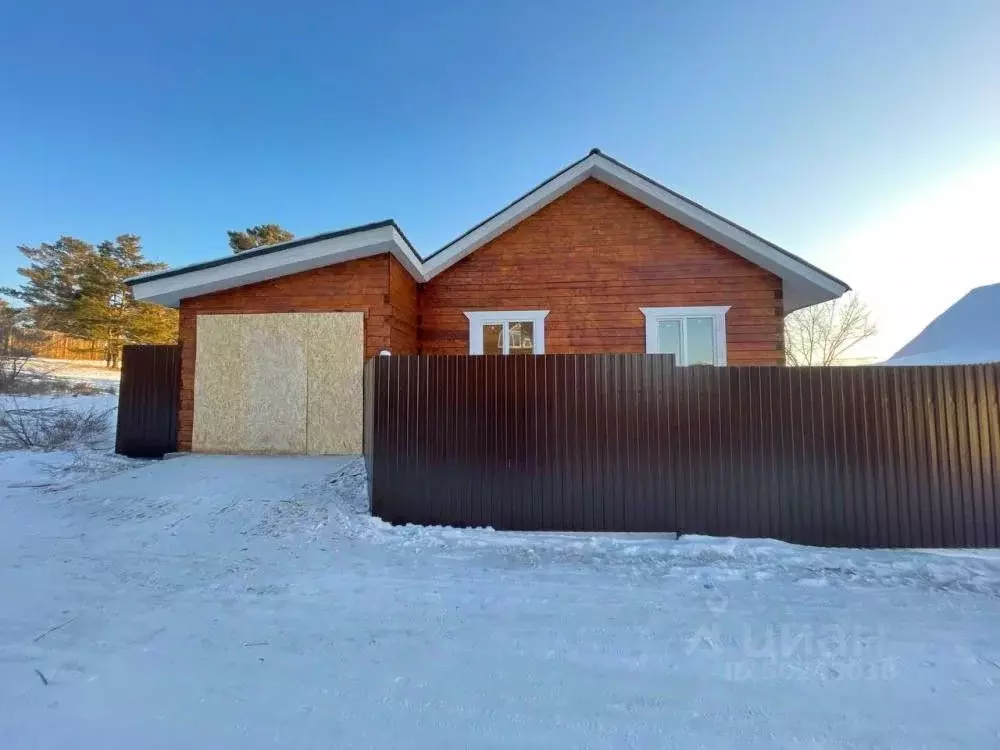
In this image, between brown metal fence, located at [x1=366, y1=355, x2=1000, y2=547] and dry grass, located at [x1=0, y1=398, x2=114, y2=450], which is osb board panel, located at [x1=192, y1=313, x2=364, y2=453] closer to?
brown metal fence, located at [x1=366, y1=355, x2=1000, y2=547]

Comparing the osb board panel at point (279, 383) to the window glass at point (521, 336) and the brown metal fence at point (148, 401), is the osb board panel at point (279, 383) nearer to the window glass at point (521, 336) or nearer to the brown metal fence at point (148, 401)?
the brown metal fence at point (148, 401)

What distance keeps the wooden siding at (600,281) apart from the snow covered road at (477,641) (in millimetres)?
5219

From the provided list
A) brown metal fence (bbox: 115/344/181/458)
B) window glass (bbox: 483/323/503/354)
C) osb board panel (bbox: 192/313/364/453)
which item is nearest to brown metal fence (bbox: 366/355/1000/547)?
osb board panel (bbox: 192/313/364/453)

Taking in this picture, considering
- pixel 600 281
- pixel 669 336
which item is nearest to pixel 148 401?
pixel 600 281

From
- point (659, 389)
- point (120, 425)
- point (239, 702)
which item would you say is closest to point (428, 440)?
point (659, 389)

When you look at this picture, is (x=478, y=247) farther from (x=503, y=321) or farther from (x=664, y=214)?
(x=664, y=214)

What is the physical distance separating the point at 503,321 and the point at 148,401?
24.2ft

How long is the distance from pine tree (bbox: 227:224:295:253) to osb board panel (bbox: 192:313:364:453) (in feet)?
65.8

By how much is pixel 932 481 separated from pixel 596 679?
178 inches

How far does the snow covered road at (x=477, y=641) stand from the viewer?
1.95 meters

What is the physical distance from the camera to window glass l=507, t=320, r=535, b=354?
30.3ft

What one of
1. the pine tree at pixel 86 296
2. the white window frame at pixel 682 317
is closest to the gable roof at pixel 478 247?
the white window frame at pixel 682 317

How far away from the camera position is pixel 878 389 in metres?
4.59

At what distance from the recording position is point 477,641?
2.67 metres
